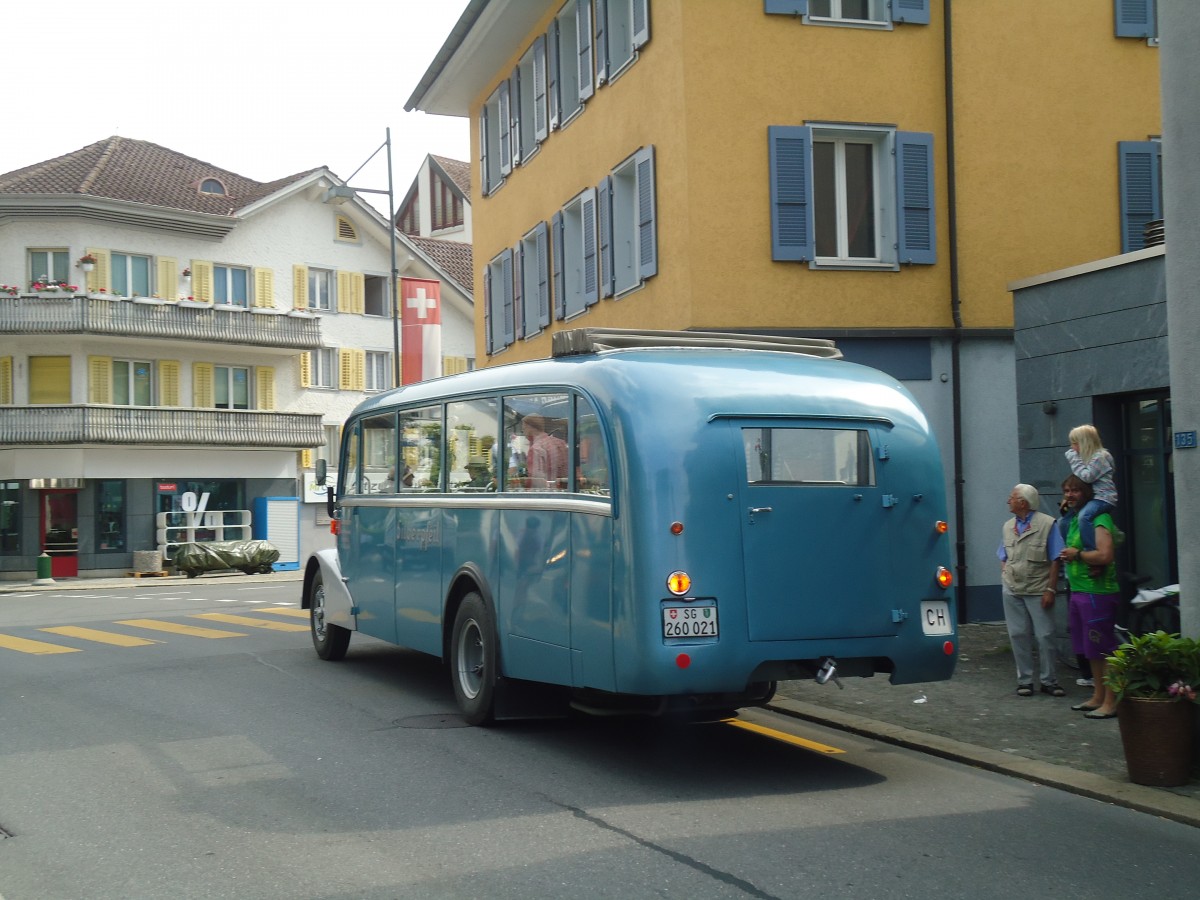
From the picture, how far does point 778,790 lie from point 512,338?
18511 millimetres

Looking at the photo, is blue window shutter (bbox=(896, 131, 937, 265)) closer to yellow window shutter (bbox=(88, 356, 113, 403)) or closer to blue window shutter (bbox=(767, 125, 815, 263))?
blue window shutter (bbox=(767, 125, 815, 263))

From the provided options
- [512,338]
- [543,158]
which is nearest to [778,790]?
[543,158]

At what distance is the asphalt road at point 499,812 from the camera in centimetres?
605

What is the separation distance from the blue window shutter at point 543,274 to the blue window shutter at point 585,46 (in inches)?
122

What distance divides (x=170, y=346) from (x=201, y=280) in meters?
2.68

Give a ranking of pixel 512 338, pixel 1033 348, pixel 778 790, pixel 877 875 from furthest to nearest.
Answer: pixel 512 338 < pixel 1033 348 < pixel 778 790 < pixel 877 875

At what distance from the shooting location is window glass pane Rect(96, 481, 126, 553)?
145 feet

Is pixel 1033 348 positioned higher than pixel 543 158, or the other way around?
pixel 543 158

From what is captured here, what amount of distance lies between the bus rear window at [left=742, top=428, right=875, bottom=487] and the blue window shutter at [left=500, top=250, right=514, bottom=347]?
17.6 meters

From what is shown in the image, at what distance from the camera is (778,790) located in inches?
313

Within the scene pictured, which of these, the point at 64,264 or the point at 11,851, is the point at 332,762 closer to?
the point at 11,851

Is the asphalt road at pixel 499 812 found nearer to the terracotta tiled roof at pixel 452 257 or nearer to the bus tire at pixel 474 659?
the bus tire at pixel 474 659

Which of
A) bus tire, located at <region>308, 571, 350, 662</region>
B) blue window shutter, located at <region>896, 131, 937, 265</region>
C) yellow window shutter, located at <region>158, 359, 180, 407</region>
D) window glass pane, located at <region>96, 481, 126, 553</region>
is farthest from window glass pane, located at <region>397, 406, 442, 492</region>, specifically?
yellow window shutter, located at <region>158, 359, 180, 407</region>

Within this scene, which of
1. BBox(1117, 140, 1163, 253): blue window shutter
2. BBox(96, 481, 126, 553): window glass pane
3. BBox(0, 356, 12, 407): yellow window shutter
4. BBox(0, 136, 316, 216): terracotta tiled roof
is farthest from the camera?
BBox(0, 136, 316, 216): terracotta tiled roof
